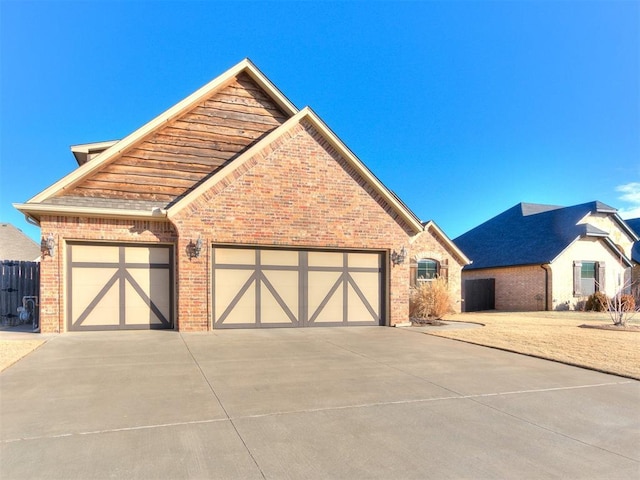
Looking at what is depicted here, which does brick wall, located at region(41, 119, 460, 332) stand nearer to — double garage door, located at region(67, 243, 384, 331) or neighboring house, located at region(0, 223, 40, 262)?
double garage door, located at region(67, 243, 384, 331)

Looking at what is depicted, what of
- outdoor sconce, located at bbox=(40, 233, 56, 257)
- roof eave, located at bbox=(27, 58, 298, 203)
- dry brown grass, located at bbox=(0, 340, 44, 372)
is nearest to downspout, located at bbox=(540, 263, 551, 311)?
roof eave, located at bbox=(27, 58, 298, 203)

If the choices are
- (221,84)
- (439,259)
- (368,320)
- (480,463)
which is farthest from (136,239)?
(439,259)

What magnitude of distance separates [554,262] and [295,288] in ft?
52.6

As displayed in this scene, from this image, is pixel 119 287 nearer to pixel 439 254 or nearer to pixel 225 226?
pixel 225 226

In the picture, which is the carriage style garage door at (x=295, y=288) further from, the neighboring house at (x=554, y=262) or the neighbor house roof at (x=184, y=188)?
the neighboring house at (x=554, y=262)

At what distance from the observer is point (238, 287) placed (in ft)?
37.6

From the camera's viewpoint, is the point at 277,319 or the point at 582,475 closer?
the point at 582,475

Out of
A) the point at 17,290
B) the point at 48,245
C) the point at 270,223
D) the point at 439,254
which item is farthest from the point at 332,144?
the point at 439,254

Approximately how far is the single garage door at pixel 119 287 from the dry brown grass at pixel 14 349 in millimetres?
1662

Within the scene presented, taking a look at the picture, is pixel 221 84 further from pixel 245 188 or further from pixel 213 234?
pixel 213 234

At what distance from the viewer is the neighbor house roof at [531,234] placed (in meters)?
22.4

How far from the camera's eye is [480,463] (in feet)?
11.7

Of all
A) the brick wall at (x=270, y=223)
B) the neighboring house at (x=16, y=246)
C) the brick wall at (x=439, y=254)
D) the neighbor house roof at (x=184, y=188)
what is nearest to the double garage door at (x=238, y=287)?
the brick wall at (x=270, y=223)

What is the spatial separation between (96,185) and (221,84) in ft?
15.6
